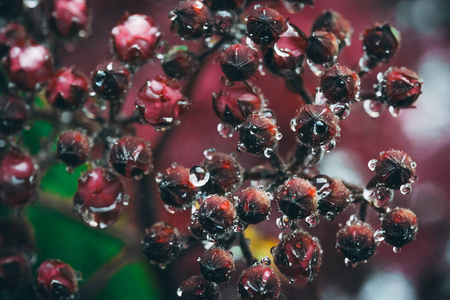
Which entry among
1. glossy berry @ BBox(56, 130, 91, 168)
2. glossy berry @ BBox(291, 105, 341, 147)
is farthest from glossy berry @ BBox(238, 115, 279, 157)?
glossy berry @ BBox(56, 130, 91, 168)

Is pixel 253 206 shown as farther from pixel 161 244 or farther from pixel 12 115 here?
pixel 12 115

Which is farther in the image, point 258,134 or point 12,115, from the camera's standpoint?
point 12,115

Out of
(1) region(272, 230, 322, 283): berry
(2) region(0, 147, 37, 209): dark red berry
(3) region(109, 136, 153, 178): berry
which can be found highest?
(3) region(109, 136, 153, 178): berry

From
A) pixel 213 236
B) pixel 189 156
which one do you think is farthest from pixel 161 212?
pixel 213 236

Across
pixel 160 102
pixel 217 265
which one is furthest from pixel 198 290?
pixel 160 102

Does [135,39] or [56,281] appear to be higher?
[135,39]

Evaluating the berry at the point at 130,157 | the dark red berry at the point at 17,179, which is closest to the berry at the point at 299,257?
the berry at the point at 130,157

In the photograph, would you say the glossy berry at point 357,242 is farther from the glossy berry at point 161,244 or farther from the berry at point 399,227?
the glossy berry at point 161,244

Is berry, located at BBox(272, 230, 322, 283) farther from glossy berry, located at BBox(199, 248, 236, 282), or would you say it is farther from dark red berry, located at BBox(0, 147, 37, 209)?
dark red berry, located at BBox(0, 147, 37, 209)
